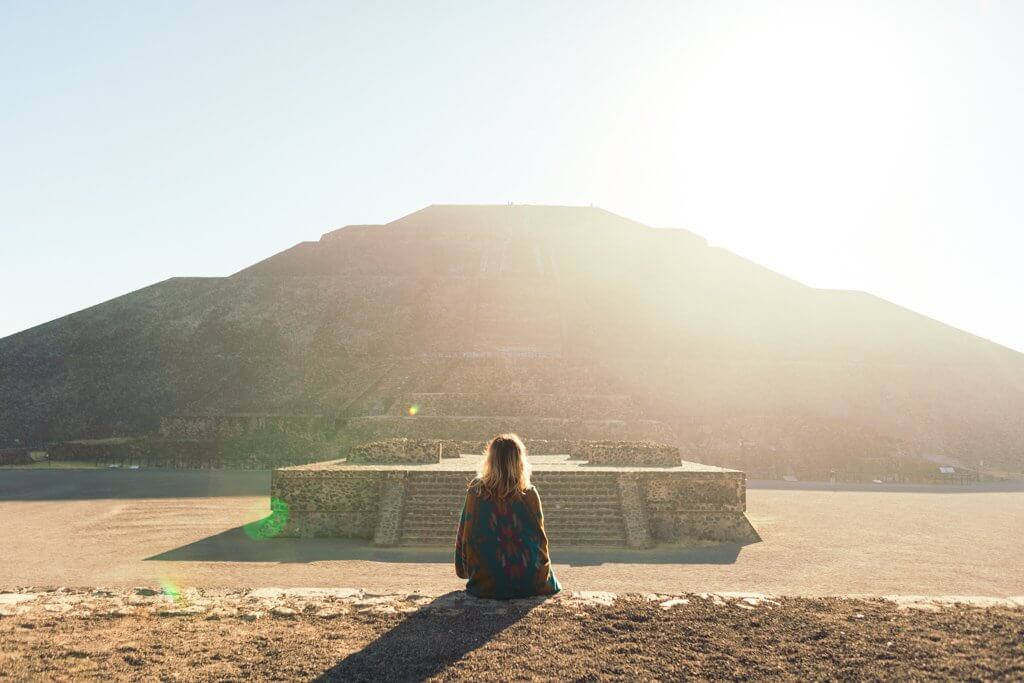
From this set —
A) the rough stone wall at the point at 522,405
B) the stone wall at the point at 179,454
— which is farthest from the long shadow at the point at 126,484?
the rough stone wall at the point at 522,405

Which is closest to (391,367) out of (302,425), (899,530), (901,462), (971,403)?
(302,425)

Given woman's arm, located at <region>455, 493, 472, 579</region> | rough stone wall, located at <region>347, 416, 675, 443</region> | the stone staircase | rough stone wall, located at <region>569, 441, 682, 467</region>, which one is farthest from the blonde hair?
rough stone wall, located at <region>347, 416, 675, 443</region>

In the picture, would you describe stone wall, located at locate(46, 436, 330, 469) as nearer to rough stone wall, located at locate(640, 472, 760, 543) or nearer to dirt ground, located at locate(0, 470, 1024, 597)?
dirt ground, located at locate(0, 470, 1024, 597)

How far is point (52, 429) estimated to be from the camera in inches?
1480

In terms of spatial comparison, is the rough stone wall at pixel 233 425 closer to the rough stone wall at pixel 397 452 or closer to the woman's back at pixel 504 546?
the rough stone wall at pixel 397 452

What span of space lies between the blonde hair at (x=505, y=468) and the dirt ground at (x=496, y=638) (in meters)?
1.24

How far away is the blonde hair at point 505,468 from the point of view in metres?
5.76

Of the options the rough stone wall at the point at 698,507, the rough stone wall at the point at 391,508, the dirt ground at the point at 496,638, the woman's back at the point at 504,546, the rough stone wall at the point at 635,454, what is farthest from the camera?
the rough stone wall at the point at 635,454

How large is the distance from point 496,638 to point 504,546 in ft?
2.50

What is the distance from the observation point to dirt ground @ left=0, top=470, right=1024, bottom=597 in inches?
384

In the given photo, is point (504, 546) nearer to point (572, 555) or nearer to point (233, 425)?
point (572, 555)

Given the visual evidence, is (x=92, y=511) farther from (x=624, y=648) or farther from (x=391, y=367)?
(x=391, y=367)

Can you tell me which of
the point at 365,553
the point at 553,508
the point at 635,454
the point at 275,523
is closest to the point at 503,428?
the point at 635,454

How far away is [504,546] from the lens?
6.07m
